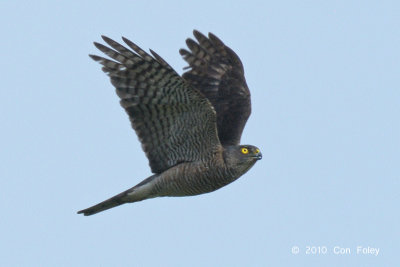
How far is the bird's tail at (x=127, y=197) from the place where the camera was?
11805 millimetres

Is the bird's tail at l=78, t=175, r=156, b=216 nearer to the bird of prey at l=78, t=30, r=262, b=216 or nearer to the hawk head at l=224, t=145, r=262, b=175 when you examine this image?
the bird of prey at l=78, t=30, r=262, b=216

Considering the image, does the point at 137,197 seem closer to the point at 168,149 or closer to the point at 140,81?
the point at 168,149

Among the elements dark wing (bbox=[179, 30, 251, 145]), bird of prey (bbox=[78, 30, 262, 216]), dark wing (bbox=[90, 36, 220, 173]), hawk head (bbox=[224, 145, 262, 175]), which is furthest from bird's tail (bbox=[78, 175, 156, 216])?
dark wing (bbox=[179, 30, 251, 145])

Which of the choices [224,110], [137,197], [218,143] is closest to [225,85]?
[224,110]

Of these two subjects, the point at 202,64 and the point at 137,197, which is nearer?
the point at 137,197

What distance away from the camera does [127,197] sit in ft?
38.8

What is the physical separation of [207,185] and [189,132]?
80 cm

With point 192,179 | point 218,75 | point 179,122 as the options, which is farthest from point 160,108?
point 218,75

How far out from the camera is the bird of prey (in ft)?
36.2

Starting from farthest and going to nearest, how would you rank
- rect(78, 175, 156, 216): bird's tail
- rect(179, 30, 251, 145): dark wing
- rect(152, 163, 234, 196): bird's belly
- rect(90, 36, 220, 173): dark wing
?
1. rect(179, 30, 251, 145): dark wing
2. rect(78, 175, 156, 216): bird's tail
3. rect(152, 163, 234, 196): bird's belly
4. rect(90, 36, 220, 173): dark wing

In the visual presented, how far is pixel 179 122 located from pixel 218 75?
1.73 metres

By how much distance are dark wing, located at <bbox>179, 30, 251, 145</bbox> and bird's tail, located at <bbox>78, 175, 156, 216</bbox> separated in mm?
1642

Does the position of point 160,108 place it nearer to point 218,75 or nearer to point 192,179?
point 192,179

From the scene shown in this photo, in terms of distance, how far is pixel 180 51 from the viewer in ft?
42.1
